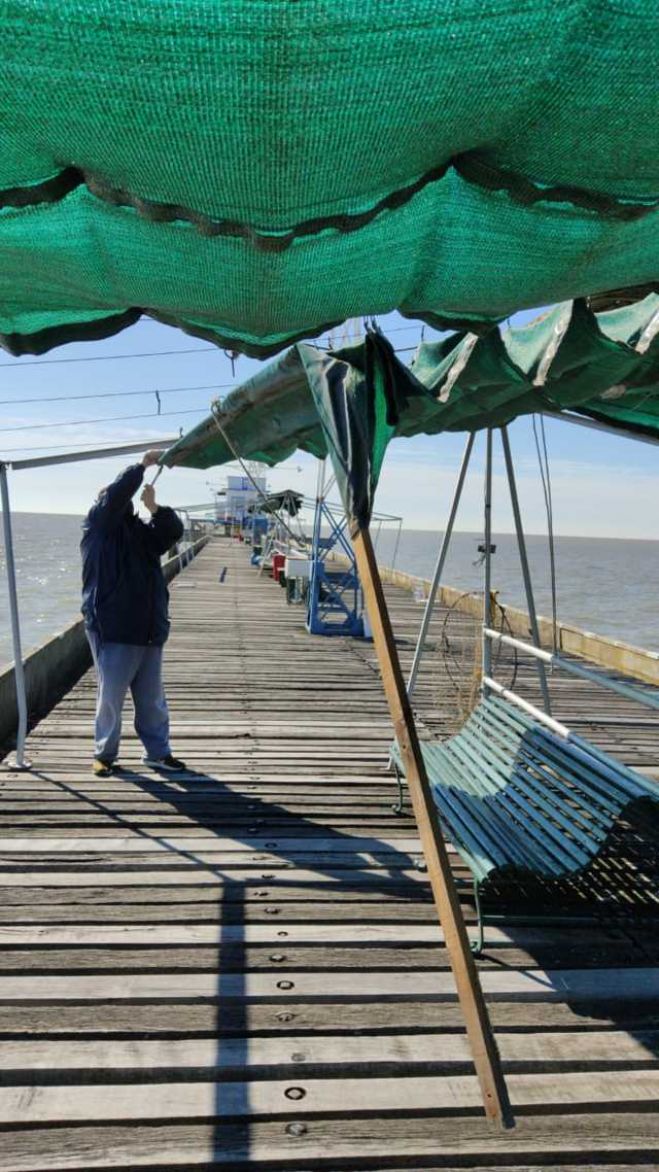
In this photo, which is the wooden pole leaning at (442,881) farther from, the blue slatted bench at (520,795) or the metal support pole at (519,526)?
the metal support pole at (519,526)

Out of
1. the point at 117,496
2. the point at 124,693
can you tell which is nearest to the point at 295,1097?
the point at 124,693

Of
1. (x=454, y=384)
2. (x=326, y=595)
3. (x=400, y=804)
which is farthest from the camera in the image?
(x=326, y=595)

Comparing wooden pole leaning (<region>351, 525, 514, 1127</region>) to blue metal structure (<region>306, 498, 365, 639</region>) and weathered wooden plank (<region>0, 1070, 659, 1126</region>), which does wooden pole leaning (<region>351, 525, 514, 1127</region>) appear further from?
blue metal structure (<region>306, 498, 365, 639</region>)

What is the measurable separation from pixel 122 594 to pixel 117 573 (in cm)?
15

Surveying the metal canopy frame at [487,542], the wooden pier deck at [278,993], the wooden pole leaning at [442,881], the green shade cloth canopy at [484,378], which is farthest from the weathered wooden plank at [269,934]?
the green shade cloth canopy at [484,378]

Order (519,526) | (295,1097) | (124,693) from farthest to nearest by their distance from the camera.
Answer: (124,693) → (519,526) → (295,1097)

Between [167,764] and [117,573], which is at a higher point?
[117,573]

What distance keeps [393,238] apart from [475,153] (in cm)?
38

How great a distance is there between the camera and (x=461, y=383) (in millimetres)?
3277

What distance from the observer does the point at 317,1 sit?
1209 millimetres

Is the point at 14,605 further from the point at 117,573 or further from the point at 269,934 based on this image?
the point at 269,934

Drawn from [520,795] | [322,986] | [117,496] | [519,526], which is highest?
[117,496]

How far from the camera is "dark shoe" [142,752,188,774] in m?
5.74

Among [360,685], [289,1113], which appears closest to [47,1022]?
[289,1113]
